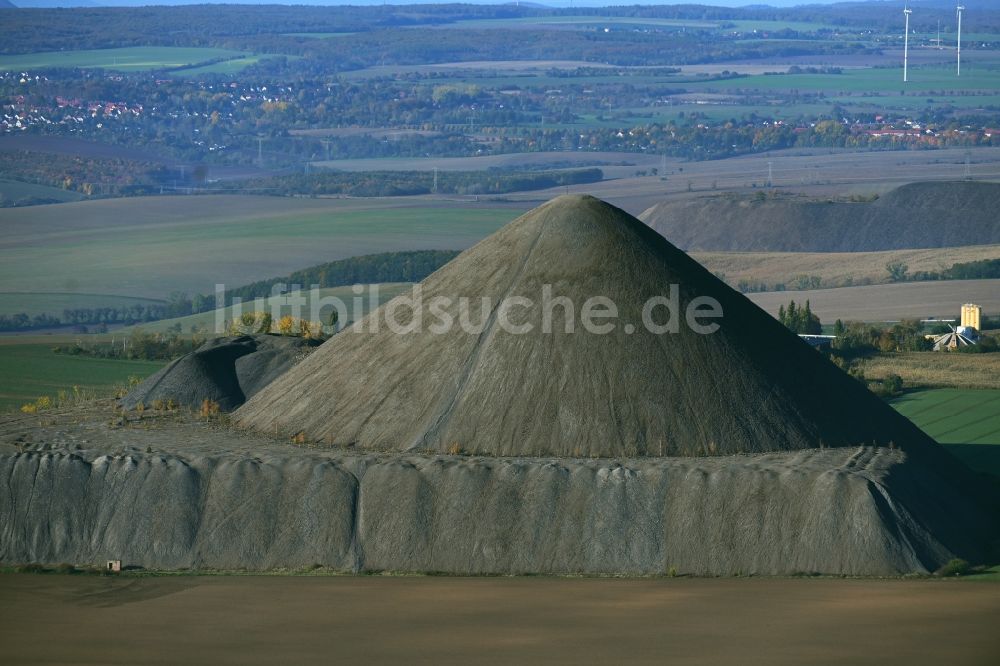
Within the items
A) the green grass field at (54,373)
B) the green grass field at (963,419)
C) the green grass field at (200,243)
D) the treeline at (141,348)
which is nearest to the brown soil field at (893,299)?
the green grass field at (963,419)

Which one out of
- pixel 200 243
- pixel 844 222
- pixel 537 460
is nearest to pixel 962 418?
pixel 537 460

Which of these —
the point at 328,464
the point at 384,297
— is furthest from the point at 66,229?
the point at 328,464

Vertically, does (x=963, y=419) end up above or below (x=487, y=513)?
below

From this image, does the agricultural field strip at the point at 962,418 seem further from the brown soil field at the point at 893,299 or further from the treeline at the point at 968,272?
the treeline at the point at 968,272

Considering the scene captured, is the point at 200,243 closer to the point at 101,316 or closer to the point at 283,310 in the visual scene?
the point at 101,316

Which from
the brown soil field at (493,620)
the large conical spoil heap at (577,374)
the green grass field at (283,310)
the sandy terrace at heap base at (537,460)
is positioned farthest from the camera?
the green grass field at (283,310)

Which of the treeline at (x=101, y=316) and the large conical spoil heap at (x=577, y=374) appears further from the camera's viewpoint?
the treeline at (x=101, y=316)
